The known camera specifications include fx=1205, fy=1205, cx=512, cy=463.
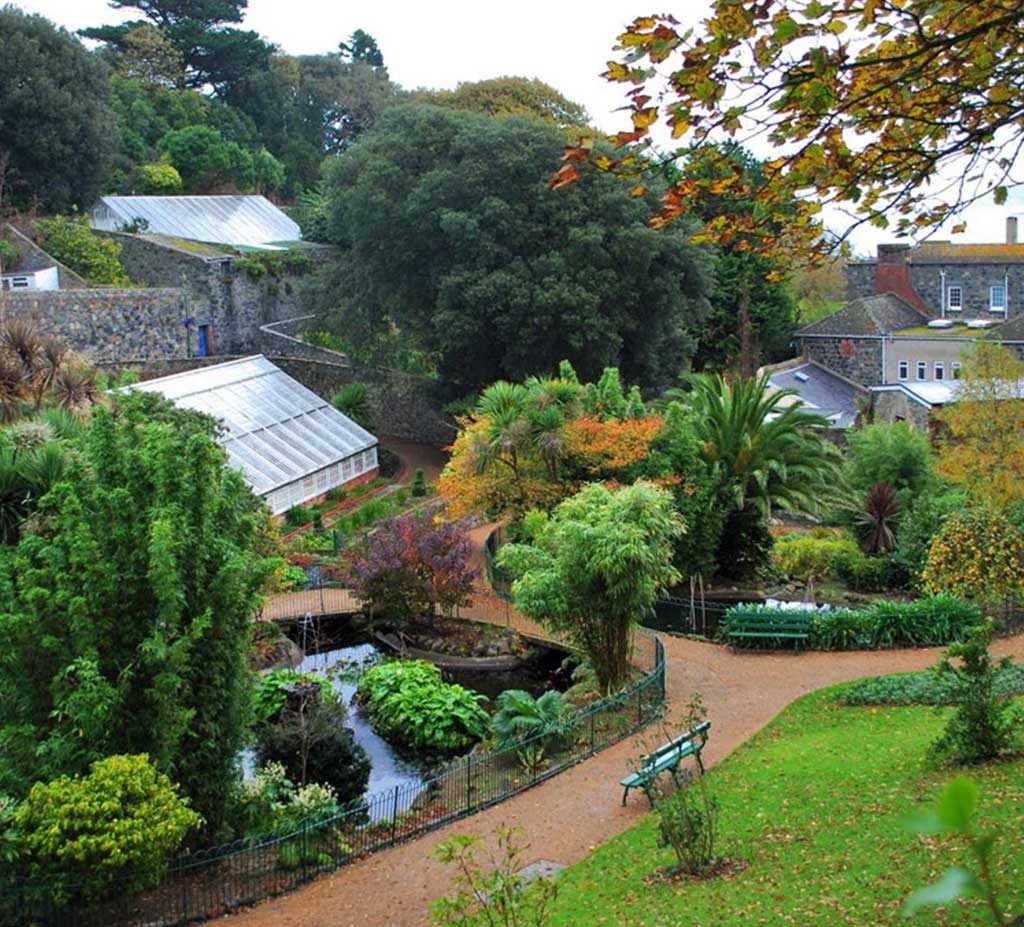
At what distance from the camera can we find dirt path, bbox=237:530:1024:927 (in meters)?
12.1

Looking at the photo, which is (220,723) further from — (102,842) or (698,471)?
(698,471)

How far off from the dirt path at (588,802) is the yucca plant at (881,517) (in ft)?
22.9

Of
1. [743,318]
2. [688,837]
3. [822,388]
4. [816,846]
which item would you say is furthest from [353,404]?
[816,846]

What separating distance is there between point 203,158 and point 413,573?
41081 millimetres

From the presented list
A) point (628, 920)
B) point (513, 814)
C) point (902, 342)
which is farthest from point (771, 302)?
point (628, 920)

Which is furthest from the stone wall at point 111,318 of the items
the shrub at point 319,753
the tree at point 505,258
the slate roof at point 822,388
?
the shrub at point 319,753

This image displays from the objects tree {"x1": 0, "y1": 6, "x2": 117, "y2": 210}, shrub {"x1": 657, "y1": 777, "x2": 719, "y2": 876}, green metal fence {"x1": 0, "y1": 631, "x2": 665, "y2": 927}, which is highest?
tree {"x1": 0, "y1": 6, "x2": 117, "y2": 210}

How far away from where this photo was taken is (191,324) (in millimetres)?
44594

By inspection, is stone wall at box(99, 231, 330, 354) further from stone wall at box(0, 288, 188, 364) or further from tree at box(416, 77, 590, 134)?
tree at box(416, 77, 590, 134)

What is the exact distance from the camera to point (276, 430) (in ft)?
111

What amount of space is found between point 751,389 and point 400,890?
55.4 ft

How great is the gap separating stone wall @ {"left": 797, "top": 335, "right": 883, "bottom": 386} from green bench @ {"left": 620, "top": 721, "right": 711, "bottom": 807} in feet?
119

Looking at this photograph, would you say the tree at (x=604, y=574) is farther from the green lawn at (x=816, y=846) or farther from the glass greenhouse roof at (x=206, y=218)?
the glass greenhouse roof at (x=206, y=218)

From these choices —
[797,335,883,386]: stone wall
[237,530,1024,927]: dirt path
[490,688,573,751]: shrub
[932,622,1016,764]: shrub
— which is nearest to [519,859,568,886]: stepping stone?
[237,530,1024,927]: dirt path
